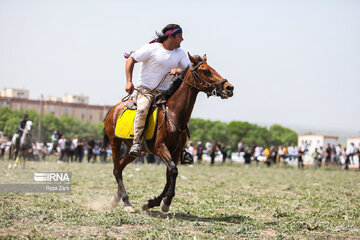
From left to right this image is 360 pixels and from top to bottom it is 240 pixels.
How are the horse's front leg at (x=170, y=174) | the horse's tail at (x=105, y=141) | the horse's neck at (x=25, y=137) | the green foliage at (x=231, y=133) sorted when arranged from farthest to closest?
the green foliage at (x=231, y=133) < the horse's neck at (x=25, y=137) < the horse's tail at (x=105, y=141) < the horse's front leg at (x=170, y=174)

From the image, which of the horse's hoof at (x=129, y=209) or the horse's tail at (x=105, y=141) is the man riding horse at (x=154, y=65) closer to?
the horse's hoof at (x=129, y=209)

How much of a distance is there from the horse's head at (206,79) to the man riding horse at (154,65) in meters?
0.39

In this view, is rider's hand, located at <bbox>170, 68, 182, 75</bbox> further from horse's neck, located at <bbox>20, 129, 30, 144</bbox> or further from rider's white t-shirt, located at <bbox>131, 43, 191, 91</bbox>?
horse's neck, located at <bbox>20, 129, 30, 144</bbox>

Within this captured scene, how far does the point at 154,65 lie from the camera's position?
9242 millimetres

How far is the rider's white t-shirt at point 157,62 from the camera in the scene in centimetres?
917

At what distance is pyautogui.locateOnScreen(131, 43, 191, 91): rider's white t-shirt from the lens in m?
9.17

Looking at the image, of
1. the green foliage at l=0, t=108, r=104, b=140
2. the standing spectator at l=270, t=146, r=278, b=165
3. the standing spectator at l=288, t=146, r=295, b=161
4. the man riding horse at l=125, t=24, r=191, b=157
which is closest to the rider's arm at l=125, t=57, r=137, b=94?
the man riding horse at l=125, t=24, r=191, b=157

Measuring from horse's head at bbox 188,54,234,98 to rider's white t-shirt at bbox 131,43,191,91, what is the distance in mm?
515

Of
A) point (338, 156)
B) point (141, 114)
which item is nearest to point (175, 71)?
point (141, 114)

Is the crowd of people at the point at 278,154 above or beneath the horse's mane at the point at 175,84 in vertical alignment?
beneath

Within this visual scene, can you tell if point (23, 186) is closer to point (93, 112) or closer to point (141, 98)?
point (141, 98)

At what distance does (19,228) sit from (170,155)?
285 centimetres

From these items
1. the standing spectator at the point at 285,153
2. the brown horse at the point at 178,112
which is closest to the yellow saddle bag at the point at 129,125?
the brown horse at the point at 178,112

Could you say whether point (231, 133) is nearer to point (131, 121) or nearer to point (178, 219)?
point (131, 121)
